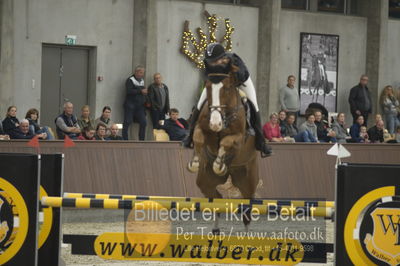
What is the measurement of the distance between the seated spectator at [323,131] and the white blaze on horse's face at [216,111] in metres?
10.9

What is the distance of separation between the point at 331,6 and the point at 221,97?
57.8 feet

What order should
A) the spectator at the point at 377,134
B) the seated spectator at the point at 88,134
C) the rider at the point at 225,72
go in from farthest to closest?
the spectator at the point at 377,134
the seated spectator at the point at 88,134
the rider at the point at 225,72

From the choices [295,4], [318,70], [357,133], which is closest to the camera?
[357,133]

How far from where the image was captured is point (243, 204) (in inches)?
360

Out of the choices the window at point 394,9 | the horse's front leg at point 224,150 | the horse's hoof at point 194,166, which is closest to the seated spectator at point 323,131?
the window at point 394,9

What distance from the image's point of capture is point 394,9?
28.3 m

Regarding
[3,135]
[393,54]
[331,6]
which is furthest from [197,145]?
[393,54]

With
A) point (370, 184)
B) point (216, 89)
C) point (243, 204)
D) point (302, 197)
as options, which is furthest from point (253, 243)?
point (302, 197)

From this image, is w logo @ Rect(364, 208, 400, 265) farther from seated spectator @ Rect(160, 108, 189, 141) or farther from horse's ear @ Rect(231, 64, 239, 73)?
seated spectator @ Rect(160, 108, 189, 141)

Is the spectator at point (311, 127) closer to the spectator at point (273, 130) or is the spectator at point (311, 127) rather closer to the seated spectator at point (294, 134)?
the seated spectator at point (294, 134)

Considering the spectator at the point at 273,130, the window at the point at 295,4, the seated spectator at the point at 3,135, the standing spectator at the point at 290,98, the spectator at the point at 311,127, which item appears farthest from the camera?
the window at the point at 295,4

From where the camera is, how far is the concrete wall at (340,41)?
2591 centimetres

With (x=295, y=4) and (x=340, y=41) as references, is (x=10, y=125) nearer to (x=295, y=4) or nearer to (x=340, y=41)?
(x=295, y=4)

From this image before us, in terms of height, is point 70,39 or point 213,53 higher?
point 70,39
